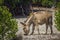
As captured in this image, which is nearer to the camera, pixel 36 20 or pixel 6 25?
pixel 6 25

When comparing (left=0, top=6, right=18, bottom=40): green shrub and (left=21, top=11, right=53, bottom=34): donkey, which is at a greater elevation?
(left=0, top=6, right=18, bottom=40): green shrub

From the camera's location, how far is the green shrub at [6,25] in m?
9.55

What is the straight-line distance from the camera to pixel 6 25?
31.8ft

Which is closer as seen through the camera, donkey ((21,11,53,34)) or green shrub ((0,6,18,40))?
green shrub ((0,6,18,40))

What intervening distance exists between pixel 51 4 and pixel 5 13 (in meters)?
15.7

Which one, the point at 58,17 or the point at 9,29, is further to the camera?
the point at 58,17

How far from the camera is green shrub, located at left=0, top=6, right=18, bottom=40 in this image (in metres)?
9.55

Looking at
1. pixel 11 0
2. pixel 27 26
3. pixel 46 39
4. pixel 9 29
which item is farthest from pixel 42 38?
pixel 11 0

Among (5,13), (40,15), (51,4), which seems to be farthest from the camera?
(51,4)

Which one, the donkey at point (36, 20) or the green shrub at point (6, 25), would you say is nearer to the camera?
the green shrub at point (6, 25)

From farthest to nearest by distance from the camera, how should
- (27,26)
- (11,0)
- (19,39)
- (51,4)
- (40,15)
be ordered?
(51,4) → (11,0) → (40,15) → (27,26) → (19,39)

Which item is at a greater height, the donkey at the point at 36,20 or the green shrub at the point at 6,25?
the green shrub at the point at 6,25

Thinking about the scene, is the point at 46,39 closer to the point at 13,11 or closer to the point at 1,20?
the point at 1,20

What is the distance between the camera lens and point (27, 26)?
11.1 metres
